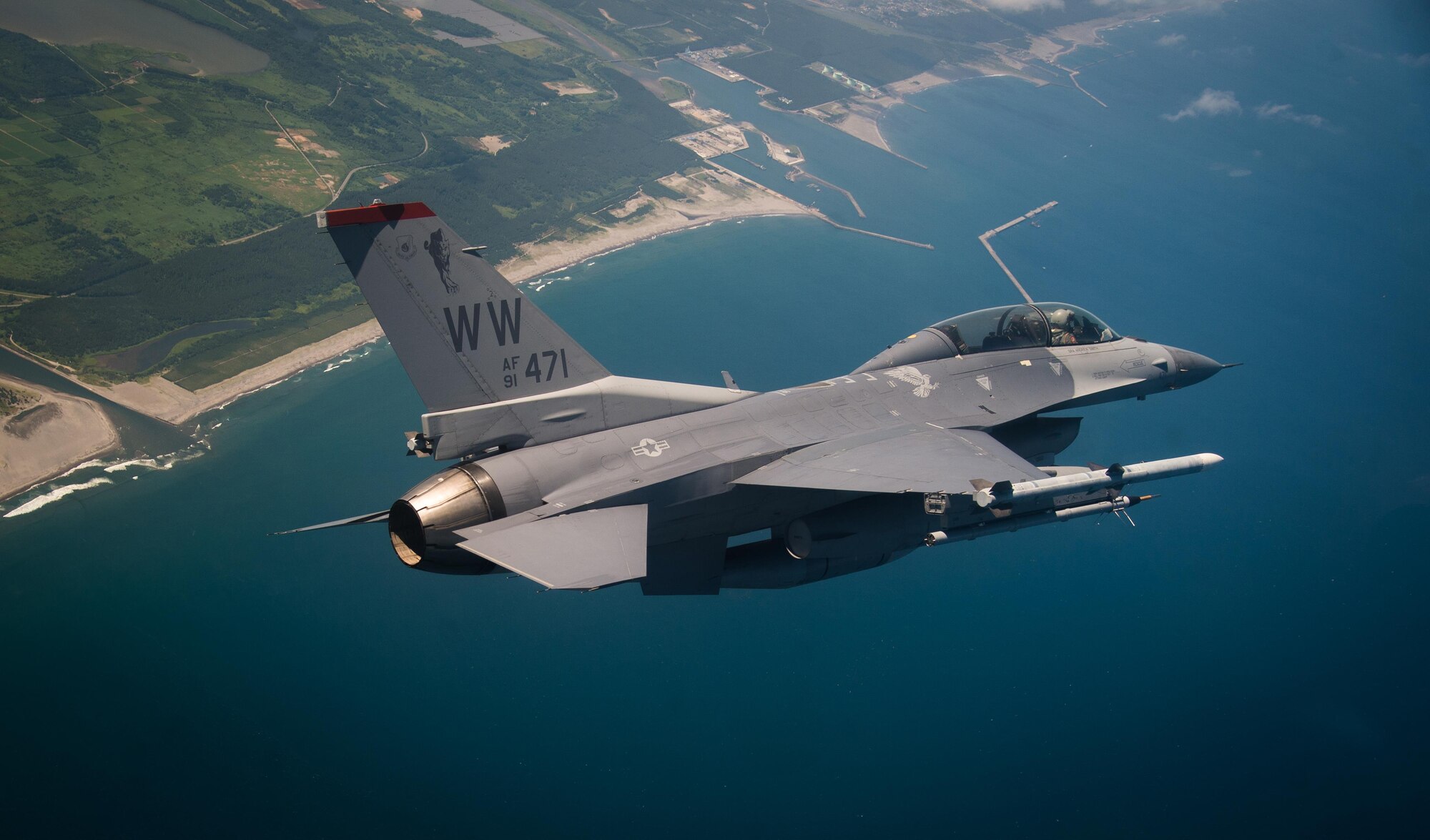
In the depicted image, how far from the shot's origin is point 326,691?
26.5 meters

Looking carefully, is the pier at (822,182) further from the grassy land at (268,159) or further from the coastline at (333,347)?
the grassy land at (268,159)

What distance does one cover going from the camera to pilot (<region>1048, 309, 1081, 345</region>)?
20703 millimetres

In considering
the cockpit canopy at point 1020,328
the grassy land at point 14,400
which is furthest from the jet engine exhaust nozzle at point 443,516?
the grassy land at point 14,400

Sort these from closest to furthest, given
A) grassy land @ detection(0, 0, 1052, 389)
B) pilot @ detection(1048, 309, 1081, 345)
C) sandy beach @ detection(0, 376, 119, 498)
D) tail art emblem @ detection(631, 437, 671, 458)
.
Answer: tail art emblem @ detection(631, 437, 671, 458), pilot @ detection(1048, 309, 1081, 345), sandy beach @ detection(0, 376, 119, 498), grassy land @ detection(0, 0, 1052, 389)

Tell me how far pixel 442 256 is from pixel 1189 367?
20.0 m

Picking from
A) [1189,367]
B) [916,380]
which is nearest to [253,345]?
[916,380]

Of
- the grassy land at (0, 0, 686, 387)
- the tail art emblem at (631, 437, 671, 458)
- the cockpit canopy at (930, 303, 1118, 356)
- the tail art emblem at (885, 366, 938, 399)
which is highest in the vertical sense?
the cockpit canopy at (930, 303, 1118, 356)

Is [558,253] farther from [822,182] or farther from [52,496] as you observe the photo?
[52,496]

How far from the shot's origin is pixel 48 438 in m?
33.4

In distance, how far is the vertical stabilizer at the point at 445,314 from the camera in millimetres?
13641

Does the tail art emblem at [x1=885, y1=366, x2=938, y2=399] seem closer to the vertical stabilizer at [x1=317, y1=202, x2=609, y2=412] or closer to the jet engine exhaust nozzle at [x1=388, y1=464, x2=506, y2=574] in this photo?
the vertical stabilizer at [x1=317, y1=202, x2=609, y2=412]

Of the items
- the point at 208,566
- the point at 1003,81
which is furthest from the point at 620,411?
the point at 1003,81

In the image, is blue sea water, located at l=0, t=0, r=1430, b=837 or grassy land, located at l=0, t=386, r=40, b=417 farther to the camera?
grassy land, located at l=0, t=386, r=40, b=417

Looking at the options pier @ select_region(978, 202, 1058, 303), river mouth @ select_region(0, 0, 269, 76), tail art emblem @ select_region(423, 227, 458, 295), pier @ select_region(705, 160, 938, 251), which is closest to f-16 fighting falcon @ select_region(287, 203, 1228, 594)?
tail art emblem @ select_region(423, 227, 458, 295)
